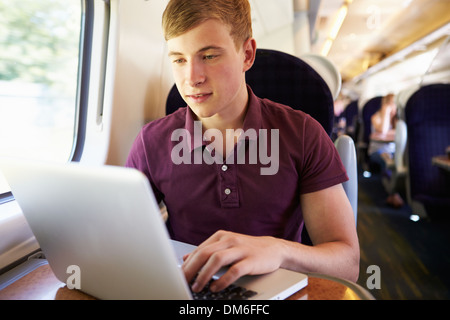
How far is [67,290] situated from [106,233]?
25 centimetres

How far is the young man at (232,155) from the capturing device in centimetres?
98

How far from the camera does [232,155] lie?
3.48 ft

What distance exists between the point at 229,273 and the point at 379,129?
5.21 metres

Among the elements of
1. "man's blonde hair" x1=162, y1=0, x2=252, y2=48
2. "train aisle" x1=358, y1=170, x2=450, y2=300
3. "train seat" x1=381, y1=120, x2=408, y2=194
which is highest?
"man's blonde hair" x1=162, y1=0, x2=252, y2=48

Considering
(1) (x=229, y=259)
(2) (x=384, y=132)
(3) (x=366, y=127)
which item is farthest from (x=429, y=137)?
(1) (x=229, y=259)

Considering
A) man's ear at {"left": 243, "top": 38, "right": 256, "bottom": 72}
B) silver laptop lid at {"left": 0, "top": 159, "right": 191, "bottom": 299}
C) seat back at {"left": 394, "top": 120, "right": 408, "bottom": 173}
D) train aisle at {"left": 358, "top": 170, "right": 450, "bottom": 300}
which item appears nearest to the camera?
silver laptop lid at {"left": 0, "top": 159, "right": 191, "bottom": 299}

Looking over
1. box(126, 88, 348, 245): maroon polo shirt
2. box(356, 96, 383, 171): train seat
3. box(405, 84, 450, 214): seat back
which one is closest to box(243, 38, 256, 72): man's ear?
box(126, 88, 348, 245): maroon polo shirt

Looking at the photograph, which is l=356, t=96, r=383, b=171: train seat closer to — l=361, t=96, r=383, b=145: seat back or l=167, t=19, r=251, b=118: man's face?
l=361, t=96, r=383, b=145: seat back

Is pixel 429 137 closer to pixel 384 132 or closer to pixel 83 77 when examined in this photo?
pixel 384 132

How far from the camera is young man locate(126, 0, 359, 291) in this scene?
976 mm

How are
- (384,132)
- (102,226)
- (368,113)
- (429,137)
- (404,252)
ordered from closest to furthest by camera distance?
(102,226), (404,252), (429,137), (384,132), (368,113)

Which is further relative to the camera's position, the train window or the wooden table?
the train window

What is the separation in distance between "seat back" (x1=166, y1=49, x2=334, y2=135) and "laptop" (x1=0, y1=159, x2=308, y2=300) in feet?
2.36
